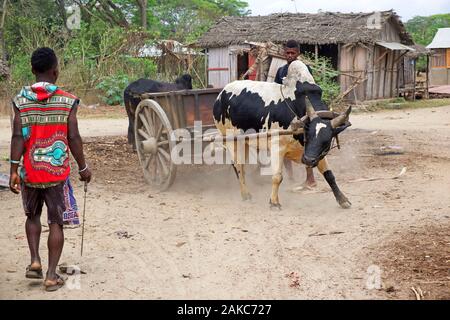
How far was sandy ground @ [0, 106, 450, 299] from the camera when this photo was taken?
4484mm

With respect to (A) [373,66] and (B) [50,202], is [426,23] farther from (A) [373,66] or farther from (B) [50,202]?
(B) [50,202]

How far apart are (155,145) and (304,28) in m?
16.0

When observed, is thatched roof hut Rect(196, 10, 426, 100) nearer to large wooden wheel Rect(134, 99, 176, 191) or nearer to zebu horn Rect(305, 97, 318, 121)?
large wooden wheel Rect(134, 99, 176, 191)

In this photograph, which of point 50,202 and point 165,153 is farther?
point 165,153

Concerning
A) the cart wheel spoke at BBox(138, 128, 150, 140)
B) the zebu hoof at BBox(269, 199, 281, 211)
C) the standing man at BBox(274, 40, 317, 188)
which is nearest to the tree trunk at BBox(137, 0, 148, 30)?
the cart wheel spoke at BBox(138, 128, 150, 140)

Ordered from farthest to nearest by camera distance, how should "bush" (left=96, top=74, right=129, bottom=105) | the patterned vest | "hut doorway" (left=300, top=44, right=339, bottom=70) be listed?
"hut doorway" (left=300, top=44, right=339, bottom=70)
"bush" (left=96, top=74, right=129, bottom=105)
the patterned vest

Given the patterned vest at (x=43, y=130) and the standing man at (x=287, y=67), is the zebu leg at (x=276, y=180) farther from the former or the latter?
the patterned vest at (x=43, y=130)

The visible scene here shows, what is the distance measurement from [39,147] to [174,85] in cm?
557

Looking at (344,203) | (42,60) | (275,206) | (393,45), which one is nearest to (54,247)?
(42,60)

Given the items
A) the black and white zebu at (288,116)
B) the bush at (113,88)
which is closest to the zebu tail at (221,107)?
the black and white zebu at (288,116)

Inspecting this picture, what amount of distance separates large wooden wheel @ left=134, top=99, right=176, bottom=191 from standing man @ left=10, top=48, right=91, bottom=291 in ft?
10.8

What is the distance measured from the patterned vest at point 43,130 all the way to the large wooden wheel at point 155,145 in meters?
3.31

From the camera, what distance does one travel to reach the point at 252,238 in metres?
5.85

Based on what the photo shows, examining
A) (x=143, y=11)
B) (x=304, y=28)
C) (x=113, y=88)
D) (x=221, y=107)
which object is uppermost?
(x=143, y=11)
